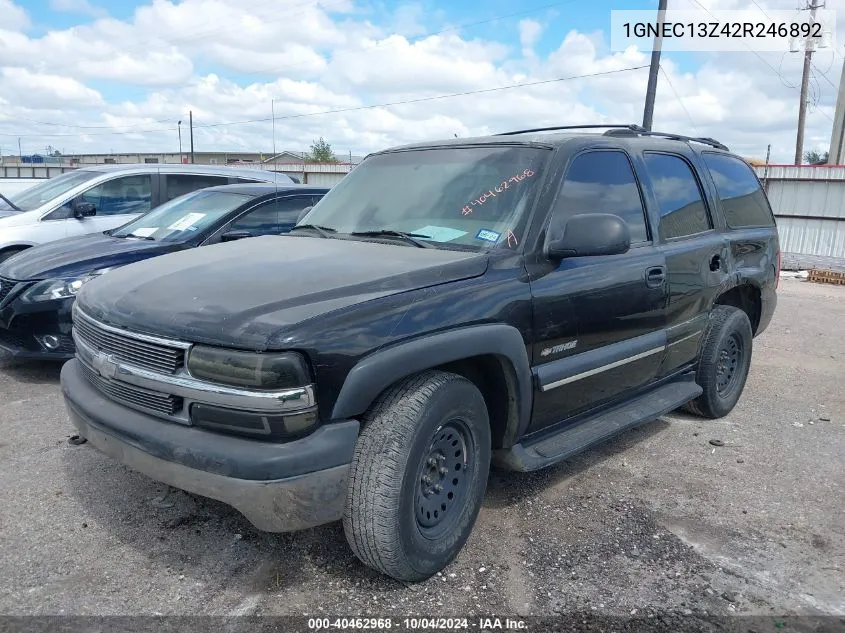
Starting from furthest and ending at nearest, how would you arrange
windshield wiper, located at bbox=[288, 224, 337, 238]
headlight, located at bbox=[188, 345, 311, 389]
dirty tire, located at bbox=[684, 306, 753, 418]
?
1. dirty tire, located at bbox=[684, 306, 753, 418]
2. windshield wiper, located at bbox=[288, 224, 337, 238]
3. headlight, located at bbox=[188, 345, 311, 389]

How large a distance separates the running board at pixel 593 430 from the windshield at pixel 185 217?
3.66 meters

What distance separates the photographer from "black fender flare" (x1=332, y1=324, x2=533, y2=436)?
2.48 meters

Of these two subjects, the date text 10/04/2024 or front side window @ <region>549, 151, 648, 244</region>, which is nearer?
the date text 10/04/2024

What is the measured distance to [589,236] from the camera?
3.16m

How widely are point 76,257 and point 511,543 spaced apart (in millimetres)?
4078

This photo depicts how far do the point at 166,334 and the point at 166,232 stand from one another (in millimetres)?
3619

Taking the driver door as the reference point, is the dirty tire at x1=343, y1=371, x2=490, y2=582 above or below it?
below

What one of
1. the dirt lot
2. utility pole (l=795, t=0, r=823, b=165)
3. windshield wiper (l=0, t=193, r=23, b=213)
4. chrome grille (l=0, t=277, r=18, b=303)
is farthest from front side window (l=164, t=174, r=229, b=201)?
utility pole (l=795, t=0, r=823, b=165)

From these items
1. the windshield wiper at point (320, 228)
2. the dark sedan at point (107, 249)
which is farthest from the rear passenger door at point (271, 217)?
the windshield wiper at point (320, 228)

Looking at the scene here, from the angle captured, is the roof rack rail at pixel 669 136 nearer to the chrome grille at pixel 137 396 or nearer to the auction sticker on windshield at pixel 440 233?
the auction sticker on windshield at pixel 440 233

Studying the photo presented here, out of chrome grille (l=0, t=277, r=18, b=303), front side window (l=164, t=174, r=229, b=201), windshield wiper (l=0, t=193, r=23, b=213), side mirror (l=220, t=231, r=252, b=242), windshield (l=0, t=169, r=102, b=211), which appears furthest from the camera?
front side window (l=164, t=174, r=229, b=201)

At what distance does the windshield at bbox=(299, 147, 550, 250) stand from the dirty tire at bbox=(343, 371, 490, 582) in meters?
0.84

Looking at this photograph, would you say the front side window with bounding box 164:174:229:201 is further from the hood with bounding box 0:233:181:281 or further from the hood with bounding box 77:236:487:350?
the hood with bounding box 77:236:487:350

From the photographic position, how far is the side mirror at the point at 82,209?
7.57 meters
